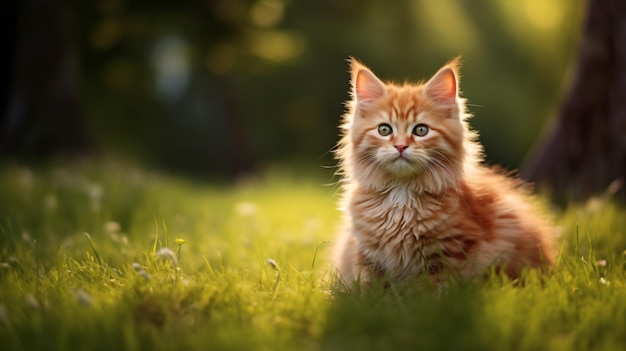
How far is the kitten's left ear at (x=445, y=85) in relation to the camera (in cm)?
320

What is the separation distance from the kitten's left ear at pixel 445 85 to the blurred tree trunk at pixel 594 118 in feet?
7.93

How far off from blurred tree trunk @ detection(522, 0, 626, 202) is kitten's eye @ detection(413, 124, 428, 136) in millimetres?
2529

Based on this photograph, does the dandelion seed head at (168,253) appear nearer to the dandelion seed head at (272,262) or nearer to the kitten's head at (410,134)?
the dandelion seed head at (272,262)

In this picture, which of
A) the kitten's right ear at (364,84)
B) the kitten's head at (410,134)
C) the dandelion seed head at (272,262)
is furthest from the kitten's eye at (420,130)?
the dandelion seed head at (272,262)

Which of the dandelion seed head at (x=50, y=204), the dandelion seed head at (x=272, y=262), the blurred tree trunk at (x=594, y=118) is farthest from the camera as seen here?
the blurred tree trunk at (x=594, y=118)

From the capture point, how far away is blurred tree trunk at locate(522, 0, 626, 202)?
5012mm

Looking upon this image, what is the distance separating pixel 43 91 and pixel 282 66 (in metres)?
8.48

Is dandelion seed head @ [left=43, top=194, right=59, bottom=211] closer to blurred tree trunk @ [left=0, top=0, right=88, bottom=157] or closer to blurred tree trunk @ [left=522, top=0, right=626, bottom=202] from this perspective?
blurred tree trunk @ [left=0, top=0, right=88, bottom=157]

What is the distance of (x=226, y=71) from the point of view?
40.8 feet

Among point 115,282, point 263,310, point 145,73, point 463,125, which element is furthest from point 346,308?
point 145,73

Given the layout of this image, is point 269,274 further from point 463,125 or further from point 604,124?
point 604,124

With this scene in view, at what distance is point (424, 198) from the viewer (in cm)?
313

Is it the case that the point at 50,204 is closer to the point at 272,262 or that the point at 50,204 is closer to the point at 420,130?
the point at 272,262

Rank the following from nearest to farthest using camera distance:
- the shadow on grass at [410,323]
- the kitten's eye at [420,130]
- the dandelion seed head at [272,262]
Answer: the shadow on grass at [410,323], the dandelion seed head at [272,262], the kitten's eye at [420,130]
